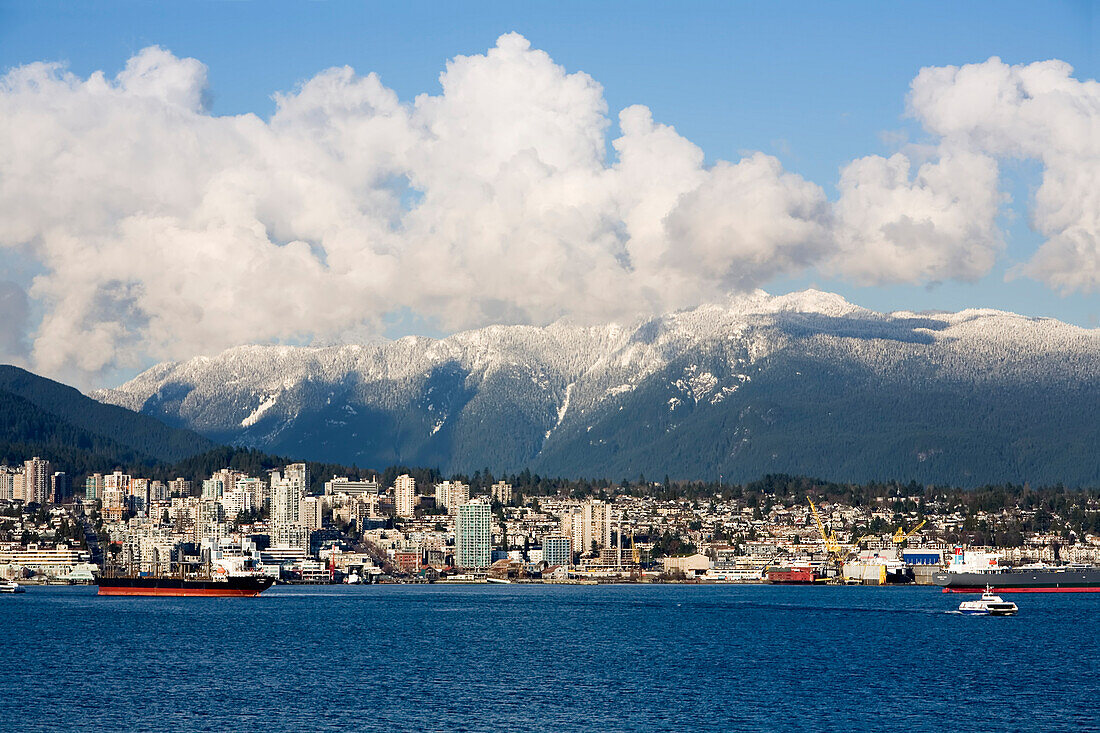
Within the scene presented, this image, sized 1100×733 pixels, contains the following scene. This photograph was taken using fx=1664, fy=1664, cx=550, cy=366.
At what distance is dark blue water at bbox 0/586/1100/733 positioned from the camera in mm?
81750

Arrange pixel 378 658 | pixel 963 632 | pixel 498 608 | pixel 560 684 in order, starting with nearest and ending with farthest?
pixel 560 684, pixel 378 658, pixel 963 632, pixel 498 608

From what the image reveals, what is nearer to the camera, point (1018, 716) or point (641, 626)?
point (1018, 716)

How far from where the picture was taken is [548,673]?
334 feet

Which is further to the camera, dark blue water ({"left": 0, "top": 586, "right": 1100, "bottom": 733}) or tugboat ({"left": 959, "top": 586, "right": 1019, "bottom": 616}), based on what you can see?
tugboat ({"left": 959, "top": 586, "right": 1019, "bottom": 616})

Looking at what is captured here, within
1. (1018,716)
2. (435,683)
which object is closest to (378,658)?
(435,683)

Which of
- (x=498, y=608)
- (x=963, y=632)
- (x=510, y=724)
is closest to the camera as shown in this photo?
(x=510, y=724)

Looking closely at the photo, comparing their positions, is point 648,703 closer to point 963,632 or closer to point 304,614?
point 963,632

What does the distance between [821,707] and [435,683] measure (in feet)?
75.3

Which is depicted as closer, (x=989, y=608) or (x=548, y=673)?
(x=548, y=673)

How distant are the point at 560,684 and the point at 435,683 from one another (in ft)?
23.7

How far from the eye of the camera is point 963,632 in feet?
457

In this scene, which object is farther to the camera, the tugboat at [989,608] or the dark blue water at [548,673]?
the tugboat at [989,608]

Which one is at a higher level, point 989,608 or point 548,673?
point 989,608

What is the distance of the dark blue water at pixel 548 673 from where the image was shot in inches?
3219
